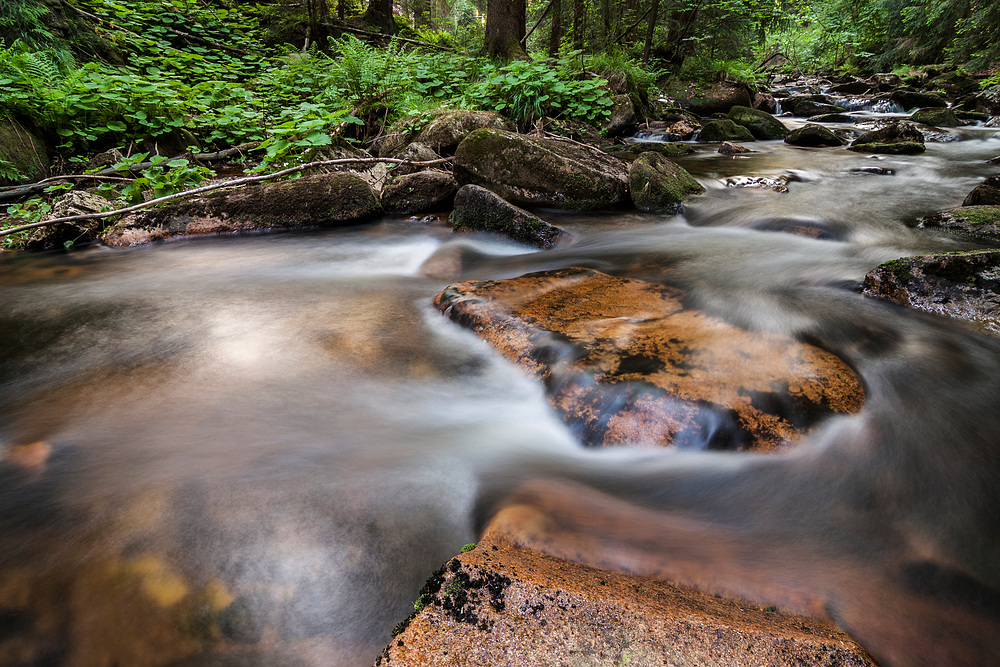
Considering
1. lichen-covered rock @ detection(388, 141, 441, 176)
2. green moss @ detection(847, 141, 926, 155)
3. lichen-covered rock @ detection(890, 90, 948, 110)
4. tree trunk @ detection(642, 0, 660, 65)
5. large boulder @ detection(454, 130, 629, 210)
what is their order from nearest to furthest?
large boulder @ detection(454, 130, 629, 210)
lichen-covered rock @ detection(388, 141, 441, 176)
green moss @ detection(847, 141, 926, 155)
tree trunk @ detection(642, 0, 660, 65)
lichen-covered rock @ detection(890, 90, 948, 110)

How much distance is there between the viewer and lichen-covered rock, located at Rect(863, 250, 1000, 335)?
2.94 meters

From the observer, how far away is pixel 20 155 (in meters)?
5.61

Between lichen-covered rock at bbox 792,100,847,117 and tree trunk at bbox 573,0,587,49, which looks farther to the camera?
lichen-covered rock at bbox 792,100,847,117

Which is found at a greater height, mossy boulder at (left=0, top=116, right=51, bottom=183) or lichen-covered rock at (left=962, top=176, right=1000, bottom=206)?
lichen-covered rock at (left=962, top=176, right=1000, bottom=206)

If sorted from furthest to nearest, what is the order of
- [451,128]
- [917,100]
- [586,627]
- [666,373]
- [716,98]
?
[917,100], [716,98], [451,128], [666,373], [586,627]

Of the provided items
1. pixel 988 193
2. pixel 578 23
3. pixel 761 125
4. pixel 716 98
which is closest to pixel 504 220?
pixel 988 193

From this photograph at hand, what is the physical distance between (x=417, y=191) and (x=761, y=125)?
945 cm

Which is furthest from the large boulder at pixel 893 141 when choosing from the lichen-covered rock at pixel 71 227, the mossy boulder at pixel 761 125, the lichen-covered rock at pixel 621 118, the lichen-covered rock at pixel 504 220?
the lichen-covered rock at pixel 71 227

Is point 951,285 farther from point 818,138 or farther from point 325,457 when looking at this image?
point 818,138

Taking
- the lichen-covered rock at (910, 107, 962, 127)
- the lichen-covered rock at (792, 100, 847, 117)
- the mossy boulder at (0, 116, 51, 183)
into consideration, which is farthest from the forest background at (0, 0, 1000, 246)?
the lichen-covered rock at (910, 107, 962, 127)

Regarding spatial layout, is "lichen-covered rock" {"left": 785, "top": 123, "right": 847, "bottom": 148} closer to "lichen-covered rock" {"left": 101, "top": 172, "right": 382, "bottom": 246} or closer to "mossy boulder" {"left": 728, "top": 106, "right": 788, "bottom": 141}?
"mossy boulder" {"left": 728, "top": 106, "right": 788, "bottom": 141}

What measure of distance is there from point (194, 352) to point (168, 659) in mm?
2177

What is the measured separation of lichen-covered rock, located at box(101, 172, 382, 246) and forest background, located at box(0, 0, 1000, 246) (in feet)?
1.29

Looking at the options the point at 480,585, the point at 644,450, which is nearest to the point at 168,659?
the point at 480,585
